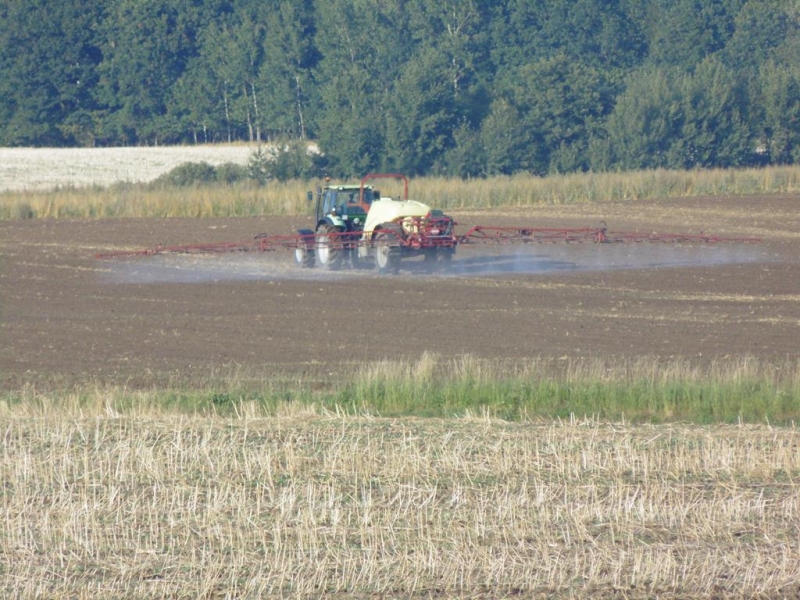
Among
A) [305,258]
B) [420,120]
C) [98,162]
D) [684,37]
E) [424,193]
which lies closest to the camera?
[305,258]

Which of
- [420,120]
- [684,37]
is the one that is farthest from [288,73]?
[684,37]

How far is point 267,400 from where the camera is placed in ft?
42.9

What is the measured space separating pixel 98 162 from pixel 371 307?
152 feet

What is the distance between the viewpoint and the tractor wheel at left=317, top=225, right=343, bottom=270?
24.8 meters

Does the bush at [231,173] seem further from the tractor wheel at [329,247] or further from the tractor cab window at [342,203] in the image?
the tractor wheel at [329,247]

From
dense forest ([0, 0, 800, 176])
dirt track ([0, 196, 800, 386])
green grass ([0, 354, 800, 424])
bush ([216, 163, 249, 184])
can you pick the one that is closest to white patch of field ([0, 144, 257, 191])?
dense forest ([0, 0, 800, 176])

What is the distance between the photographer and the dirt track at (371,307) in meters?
16.3

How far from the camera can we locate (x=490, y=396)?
13320 mm

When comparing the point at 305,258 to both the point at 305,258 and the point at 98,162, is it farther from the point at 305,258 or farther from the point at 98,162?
the point at 98,162

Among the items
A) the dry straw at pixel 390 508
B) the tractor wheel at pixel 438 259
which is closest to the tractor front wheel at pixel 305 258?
the tractor wheel at pixel 438 259

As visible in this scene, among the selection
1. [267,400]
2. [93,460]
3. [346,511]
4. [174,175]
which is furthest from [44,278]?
[174,175]

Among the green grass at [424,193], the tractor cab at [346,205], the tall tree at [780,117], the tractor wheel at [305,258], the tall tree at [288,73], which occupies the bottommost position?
the tractor wheel at [305,258]

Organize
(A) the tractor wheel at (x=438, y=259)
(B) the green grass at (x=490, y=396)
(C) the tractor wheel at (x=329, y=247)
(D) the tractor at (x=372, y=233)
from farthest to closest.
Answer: (A) the tractor wheel at (x=438, y=259) → (C) the tractor wheel at (x=329, y=247) → (D) the tractor at (x=372, y=233) → (B) the green grass at (x=490, y=396)

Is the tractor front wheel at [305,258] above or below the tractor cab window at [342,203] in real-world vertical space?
below
